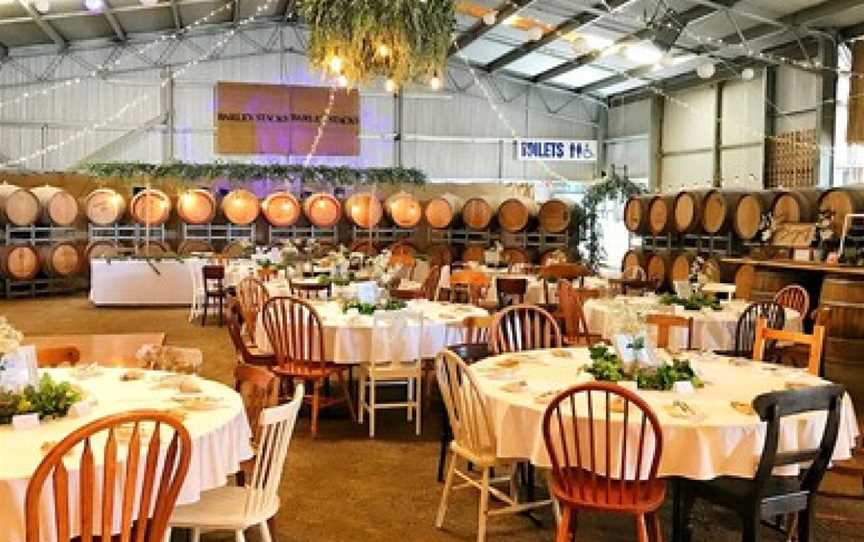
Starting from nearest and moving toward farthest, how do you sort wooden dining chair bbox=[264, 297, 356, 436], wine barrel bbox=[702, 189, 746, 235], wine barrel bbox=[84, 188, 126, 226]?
wooden dining chair bbox=[264, 297, 356, 436]
wine barrel bbox=[702, 189, 746, 235]
wine barrel bbox=[84, 188, 126, 226]

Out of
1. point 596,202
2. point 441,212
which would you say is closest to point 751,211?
point 596,202

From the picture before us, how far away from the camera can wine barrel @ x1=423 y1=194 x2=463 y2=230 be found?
49.1 feet

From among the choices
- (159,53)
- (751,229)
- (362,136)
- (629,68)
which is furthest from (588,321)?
(159,53)

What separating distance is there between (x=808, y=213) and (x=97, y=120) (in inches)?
519

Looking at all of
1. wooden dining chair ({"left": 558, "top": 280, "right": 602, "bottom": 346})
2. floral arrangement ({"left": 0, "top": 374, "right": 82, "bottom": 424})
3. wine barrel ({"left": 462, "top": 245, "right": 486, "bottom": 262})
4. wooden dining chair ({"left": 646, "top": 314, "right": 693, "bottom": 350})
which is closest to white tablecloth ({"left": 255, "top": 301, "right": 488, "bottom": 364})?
wooden dining chair ({"left": 558, "top": 280, "right": 602, "bottom": 346})

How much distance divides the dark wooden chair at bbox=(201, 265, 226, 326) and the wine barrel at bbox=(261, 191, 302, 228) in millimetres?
3189

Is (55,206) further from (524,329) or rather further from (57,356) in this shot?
(524,329)

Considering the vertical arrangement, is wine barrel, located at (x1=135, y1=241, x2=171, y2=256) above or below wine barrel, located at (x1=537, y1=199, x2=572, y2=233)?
below

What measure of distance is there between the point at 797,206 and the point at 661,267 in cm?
238

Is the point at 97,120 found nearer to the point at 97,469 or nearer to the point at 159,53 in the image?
the point at 159,53

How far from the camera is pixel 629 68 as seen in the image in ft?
54.0

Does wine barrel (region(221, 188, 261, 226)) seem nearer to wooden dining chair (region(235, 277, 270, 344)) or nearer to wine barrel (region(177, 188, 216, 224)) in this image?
wine barrel (region(177, 188, 216, 224))

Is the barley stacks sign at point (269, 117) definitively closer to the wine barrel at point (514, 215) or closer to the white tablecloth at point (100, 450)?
the wine barrel at point (514, 215)

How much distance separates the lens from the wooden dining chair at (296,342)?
18.0 feet
